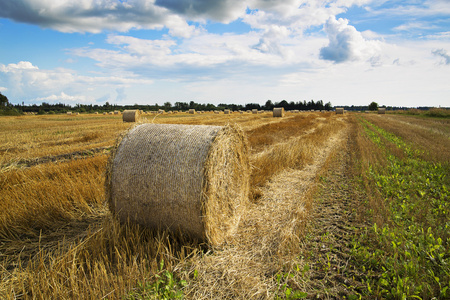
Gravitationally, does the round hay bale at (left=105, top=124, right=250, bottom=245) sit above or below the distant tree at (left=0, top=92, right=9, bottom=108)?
below

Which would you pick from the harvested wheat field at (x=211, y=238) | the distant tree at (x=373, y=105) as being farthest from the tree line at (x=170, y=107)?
the harvested wheat field at (x=211, y=238)

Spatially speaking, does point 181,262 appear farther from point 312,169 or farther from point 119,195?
point 312,169

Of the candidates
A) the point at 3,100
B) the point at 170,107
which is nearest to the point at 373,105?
the point at 170,107

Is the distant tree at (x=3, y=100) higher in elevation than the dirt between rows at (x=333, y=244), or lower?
higher

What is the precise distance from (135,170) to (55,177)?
364cm

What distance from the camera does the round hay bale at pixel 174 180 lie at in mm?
4094

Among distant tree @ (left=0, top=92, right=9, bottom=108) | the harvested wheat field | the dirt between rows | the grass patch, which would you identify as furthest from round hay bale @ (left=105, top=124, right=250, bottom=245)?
distant tree @ (left=0, top=92, right=9, bottom=108)

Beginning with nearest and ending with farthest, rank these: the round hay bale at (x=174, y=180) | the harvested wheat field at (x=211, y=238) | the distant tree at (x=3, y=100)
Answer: the harvested wheat field at (x=211, y=238)
the round hay bale at (x=174, y=180)
the distant tree at (x=3, y=100)

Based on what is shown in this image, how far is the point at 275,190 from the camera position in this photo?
687 cm

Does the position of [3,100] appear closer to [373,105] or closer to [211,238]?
[211,238]

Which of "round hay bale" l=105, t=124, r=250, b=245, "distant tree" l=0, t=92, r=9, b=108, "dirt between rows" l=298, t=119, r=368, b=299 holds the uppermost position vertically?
"distant tree" l=0, t=92, r=9, b=108

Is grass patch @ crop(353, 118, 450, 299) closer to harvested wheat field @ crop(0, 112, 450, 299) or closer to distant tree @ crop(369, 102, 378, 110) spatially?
harvested wheat field @ crop(0, 112, 450, 299)

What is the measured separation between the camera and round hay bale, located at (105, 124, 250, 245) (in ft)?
13.4

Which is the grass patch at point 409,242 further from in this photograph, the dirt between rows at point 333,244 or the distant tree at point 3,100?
the distant tree at point 3,100
